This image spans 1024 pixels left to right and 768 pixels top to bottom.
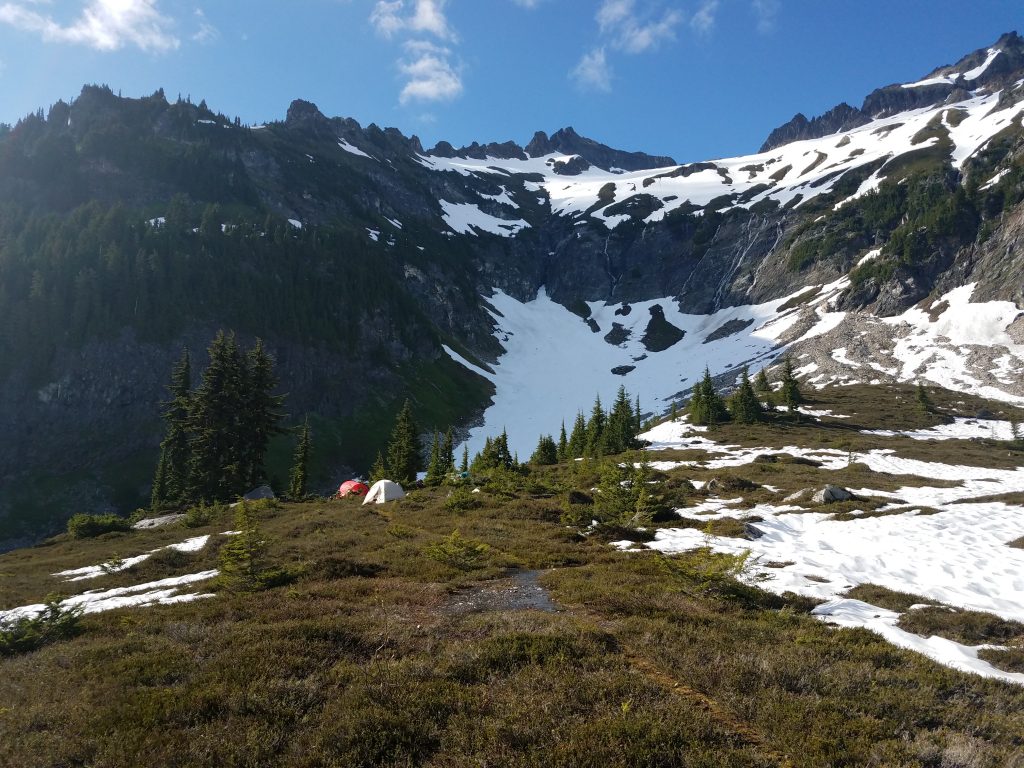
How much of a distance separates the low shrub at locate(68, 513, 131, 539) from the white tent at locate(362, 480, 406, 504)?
15601 millimetres

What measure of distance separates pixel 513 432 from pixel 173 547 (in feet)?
282

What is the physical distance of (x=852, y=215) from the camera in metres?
161

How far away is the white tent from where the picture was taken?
3841cm

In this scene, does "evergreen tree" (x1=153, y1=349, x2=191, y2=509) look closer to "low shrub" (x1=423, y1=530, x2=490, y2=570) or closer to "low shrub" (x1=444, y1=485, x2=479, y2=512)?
"low shrub" (x1=444, y1=485, x2=479, y2=512)

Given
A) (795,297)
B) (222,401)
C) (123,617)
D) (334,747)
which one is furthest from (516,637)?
(795,297)

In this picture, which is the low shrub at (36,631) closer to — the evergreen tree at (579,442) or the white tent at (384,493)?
the white tent at (384,493)

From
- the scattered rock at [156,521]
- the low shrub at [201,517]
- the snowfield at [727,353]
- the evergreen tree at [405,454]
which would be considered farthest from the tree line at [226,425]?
the snowfield at [727,353]

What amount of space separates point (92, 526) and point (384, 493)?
60.5 ft

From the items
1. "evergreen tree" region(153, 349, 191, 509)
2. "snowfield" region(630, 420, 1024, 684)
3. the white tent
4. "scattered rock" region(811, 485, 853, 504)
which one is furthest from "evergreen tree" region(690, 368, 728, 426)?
"evergreen tree" region(153, 349, 191, 509)

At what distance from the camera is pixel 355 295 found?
405 ft

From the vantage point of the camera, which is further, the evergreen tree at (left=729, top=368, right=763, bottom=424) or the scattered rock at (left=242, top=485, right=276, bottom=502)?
the evergreen tree at (left=729, top=368, right=763, bottom=424)

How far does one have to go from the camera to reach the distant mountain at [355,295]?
80188mm

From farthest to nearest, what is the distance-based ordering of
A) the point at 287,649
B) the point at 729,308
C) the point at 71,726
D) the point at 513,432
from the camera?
the point at 729,308, the point at 513,432, the point at 287,649, the point at 71,726

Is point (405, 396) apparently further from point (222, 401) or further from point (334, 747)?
point (334, 747)
